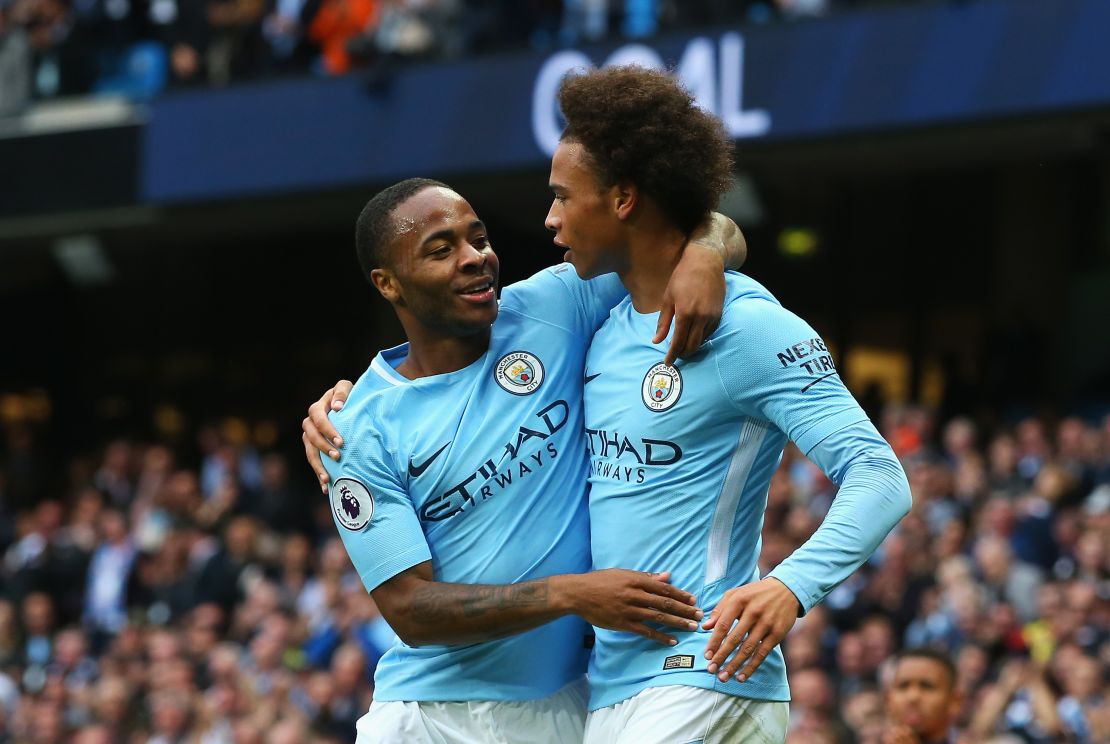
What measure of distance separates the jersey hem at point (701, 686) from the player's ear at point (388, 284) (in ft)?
3.76

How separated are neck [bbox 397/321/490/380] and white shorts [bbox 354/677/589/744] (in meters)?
0.85

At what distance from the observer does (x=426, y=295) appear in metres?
4.43

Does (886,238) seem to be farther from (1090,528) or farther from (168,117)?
(1090,528)

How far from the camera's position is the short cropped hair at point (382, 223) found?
4.51 metres

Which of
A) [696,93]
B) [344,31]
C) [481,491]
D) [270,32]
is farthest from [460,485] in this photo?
[270,32]

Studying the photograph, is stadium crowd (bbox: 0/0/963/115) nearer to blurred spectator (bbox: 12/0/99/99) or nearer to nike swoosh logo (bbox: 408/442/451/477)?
blurred spectator (bbox: 12/0/99/99)

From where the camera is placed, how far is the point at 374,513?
4.30 metres

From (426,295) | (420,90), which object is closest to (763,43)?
(420,90)

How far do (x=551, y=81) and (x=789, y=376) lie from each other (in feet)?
34.5

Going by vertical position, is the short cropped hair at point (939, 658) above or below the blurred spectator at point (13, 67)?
above

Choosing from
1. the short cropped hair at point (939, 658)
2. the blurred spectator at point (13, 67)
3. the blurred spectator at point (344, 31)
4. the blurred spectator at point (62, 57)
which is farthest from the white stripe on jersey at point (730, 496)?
the blurred spectator at point (13, 67)

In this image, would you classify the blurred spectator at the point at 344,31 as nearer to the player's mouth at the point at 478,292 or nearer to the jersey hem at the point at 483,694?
the player's mouth at the point at 478,292

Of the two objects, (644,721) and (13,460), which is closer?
(644,721)

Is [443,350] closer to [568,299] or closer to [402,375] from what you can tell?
[402,375]
